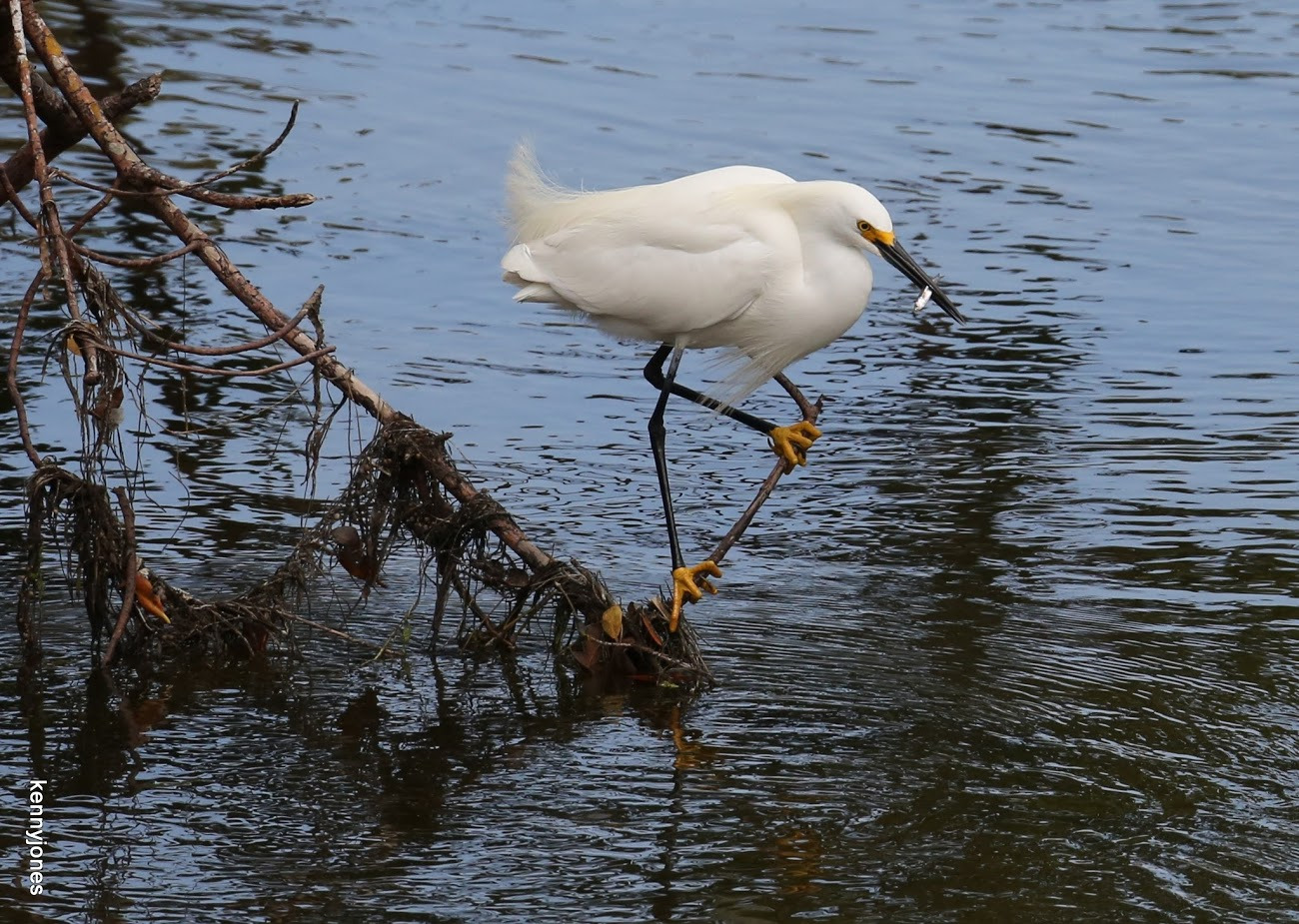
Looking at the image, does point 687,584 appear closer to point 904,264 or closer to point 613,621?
point 613,621

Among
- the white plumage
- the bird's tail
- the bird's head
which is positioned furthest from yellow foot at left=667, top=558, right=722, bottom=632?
the bird's tail

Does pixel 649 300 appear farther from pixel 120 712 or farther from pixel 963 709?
pixel 120 712

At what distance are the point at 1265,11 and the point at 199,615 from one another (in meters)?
11.8

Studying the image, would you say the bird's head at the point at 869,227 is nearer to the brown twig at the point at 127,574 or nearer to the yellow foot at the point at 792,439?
the yellow foot at the point at 792,439

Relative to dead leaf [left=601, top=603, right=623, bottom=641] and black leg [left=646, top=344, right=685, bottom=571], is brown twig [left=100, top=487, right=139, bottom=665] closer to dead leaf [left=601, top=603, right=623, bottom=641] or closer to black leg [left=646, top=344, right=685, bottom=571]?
dead leaf [left=601, top=603, right=623, bottom=641]

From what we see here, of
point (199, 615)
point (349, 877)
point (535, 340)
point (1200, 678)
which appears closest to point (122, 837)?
point (349, 877)

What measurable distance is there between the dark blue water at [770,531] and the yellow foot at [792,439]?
1.60ft

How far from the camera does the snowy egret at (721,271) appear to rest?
19.0 feet

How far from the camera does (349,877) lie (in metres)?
4.38

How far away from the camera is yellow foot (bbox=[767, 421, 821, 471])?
6.05m

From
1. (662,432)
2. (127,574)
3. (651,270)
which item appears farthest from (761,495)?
(127,574)

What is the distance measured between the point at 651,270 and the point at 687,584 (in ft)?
3.42

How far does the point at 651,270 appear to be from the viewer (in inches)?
234

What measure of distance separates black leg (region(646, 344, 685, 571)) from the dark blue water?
0.36 metres
